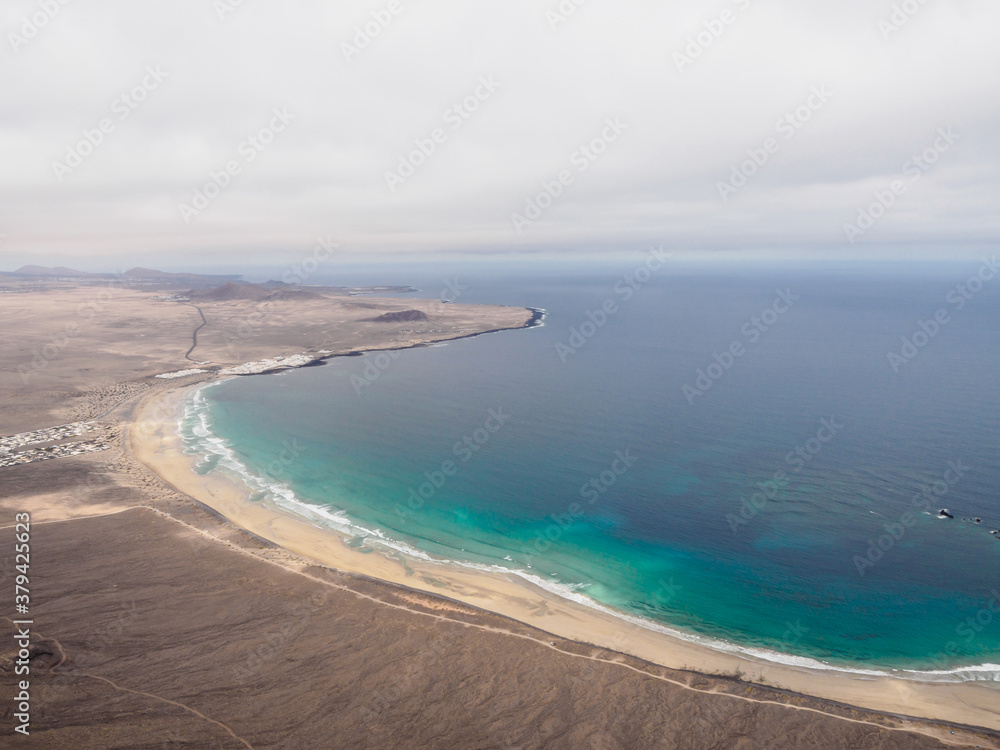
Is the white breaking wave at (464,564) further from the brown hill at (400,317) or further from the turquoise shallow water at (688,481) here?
the brown hill at (400,317)

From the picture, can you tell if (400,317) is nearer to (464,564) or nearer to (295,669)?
(464,564)

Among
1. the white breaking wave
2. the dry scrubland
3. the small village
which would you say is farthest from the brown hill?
the dry scrubland

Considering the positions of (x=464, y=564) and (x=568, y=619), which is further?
(x=464, y=564)

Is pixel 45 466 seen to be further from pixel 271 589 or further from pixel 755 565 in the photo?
pixel 755 565

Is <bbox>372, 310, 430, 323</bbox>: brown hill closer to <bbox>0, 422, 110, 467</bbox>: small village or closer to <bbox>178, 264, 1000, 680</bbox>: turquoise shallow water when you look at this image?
<bbox>178, 264, 1000, 680</bbox>: turquoise shallow water

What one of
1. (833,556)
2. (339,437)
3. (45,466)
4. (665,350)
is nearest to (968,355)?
(665,350)

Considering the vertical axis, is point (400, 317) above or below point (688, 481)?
above

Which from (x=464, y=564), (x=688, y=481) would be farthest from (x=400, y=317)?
(x=464, y=564)

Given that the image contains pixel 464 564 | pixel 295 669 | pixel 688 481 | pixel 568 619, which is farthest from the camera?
pixel 688 481
